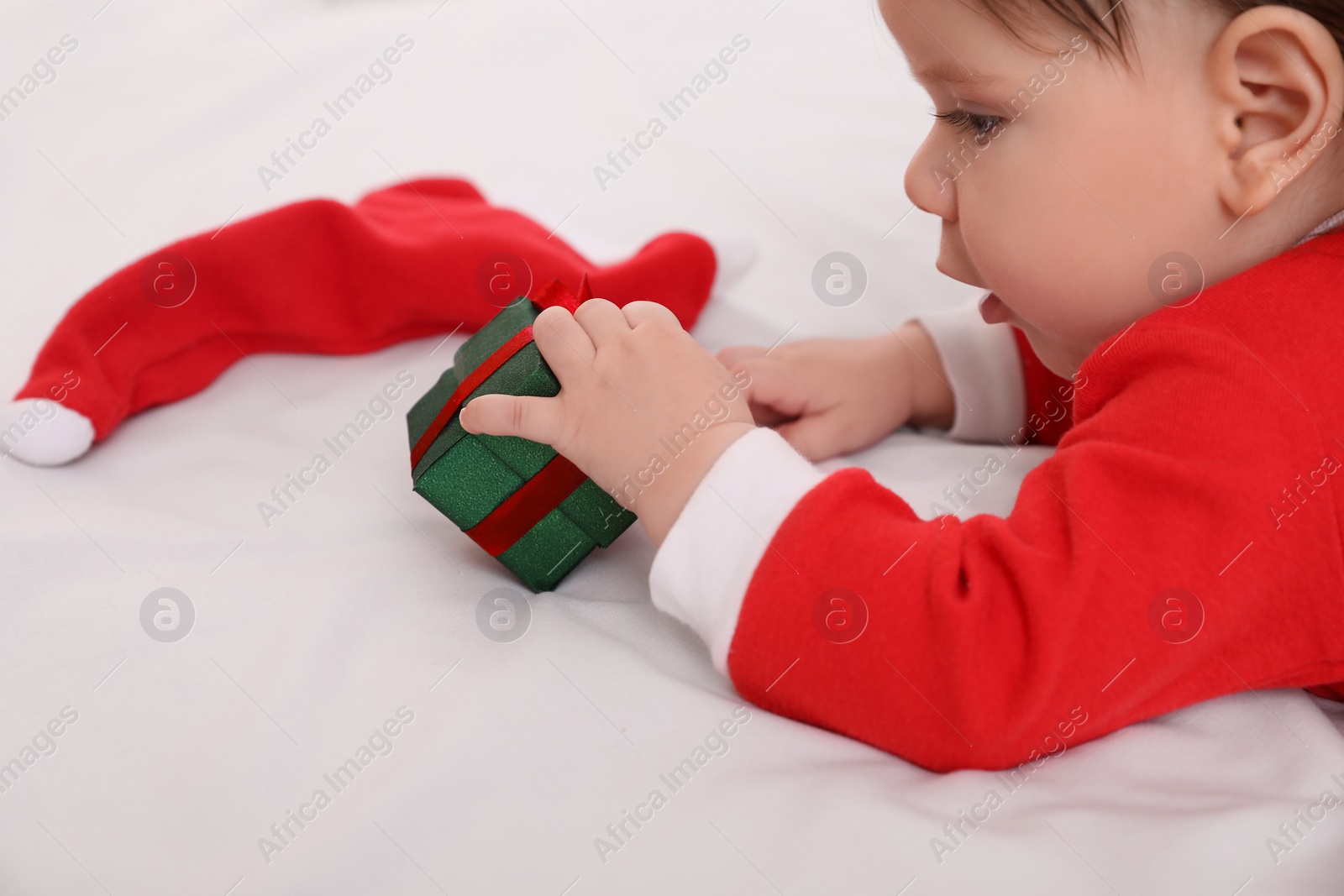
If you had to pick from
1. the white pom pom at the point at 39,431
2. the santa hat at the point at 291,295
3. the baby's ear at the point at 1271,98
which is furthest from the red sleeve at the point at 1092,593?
the white pom pom at the point at 39,431

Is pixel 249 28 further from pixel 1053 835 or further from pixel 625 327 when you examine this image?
pixel 1053 835

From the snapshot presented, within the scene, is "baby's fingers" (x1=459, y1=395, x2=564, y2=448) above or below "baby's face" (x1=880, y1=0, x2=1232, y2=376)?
above

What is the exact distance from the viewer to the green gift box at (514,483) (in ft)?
2.47

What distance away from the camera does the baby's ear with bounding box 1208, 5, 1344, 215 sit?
0.66m

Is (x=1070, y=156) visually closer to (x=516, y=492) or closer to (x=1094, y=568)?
(x=1094, y=568)

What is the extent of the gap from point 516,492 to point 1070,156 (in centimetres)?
45

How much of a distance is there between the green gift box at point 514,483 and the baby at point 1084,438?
0.08ft

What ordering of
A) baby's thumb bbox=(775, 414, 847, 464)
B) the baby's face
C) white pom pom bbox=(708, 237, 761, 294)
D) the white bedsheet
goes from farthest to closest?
white pom pom bbox=(708, 237, 761, 294), baby's thumb bbox=(775, 414, 847, 464), the baby's face, the white bedsheet

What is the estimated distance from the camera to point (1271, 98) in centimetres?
69

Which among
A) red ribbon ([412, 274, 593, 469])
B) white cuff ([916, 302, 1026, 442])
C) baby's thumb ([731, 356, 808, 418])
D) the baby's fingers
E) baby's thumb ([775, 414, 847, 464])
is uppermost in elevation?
red ribbon ([412, 274, 593, 469])

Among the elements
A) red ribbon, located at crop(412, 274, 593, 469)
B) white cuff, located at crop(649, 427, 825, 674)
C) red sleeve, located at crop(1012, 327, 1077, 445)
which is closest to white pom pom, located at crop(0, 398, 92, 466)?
red ribbon, located at crop(412, 274, 593, 469)

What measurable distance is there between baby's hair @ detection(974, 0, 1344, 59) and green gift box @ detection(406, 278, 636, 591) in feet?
1.28

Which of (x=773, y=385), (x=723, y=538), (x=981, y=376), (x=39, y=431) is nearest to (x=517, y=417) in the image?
(x=723, y=538)

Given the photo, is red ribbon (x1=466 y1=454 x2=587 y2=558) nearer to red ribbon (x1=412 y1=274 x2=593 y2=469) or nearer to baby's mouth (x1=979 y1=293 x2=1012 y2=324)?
red ribbon (x1=412 y1=274 x2=593 y2=469)
